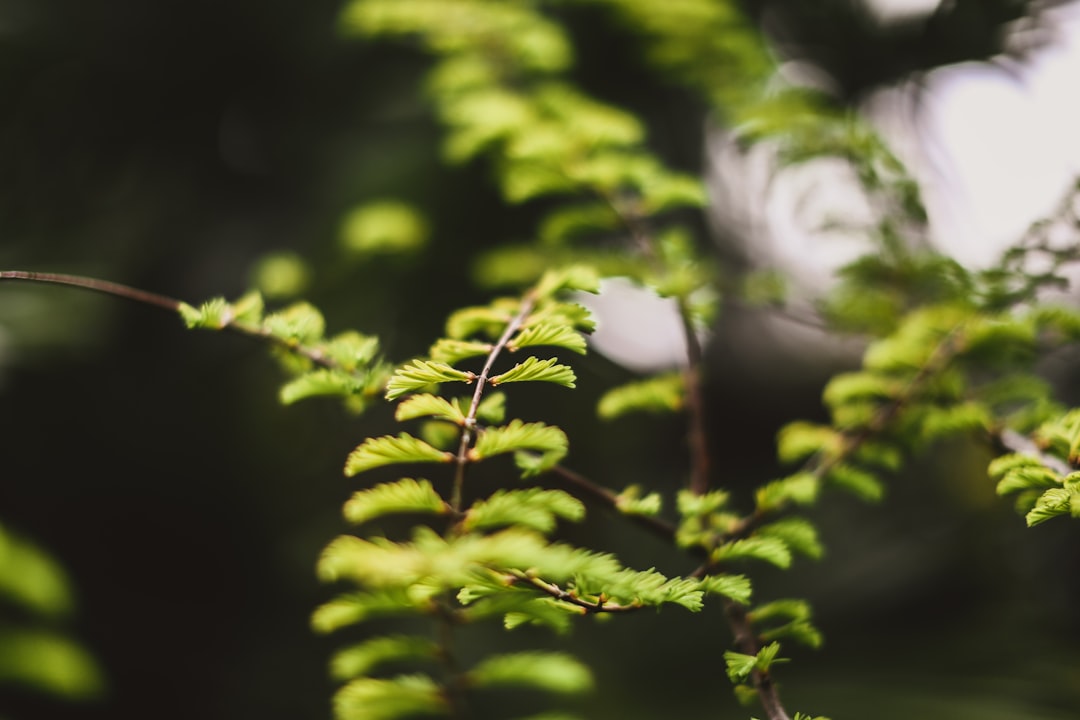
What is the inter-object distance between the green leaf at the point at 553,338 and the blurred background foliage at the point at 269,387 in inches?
21.1

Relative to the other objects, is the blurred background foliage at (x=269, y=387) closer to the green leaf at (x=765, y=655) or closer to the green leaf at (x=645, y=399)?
the green leaf at (x=645, y=399)

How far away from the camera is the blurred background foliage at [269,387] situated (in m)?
1.12

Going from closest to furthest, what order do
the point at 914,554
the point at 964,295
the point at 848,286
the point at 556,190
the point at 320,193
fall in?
the point at 964,295
the point at 556,190
the point at 848,286
the point at 914,554
the point at 320,193

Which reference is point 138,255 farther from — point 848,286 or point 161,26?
point 848,286

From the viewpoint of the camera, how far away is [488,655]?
1.29 metres

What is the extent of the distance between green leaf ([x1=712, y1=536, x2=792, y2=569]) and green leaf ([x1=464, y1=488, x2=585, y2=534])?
0.54 feet

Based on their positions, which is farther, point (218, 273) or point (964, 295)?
point (218, 273)

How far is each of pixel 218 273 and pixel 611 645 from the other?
1042 millimetres

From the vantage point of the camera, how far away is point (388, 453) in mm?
414

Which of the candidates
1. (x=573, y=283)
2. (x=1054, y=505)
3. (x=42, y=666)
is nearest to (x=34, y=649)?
(x=42, y=666)

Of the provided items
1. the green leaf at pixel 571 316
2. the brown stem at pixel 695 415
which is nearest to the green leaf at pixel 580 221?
the brown stem at pixel 695 415

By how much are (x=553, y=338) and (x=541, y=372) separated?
3 centimetres

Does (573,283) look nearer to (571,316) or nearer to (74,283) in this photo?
(571,316)

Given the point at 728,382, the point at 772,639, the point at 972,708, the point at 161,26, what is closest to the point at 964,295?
the point at 772,639
